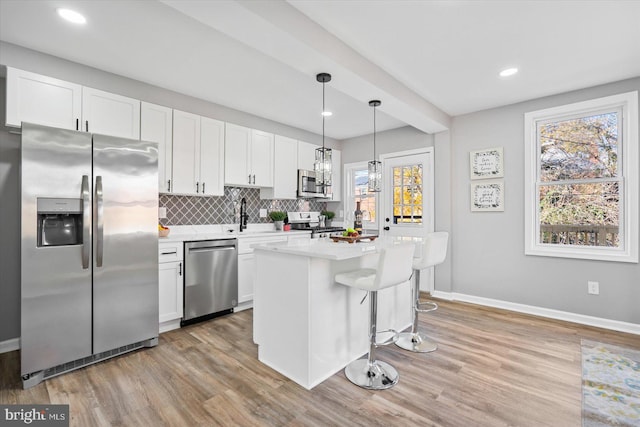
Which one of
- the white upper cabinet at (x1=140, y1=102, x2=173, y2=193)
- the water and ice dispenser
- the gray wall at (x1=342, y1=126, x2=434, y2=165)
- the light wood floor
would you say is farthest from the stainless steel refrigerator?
the gray wall at (x1=342, y1=126, x2=434, y2=165)

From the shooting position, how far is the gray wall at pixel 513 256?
3.26 m

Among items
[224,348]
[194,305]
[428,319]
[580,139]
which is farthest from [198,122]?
[580,139]

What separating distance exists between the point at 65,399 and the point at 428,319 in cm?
325

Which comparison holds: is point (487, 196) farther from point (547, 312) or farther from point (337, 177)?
point (337, 177)

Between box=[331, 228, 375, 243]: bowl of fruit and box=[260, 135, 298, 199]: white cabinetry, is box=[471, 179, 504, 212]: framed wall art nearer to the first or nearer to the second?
box=[331, 228, 375, 243]: bowl of fruit

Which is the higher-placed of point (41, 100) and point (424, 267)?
point (41, 100)

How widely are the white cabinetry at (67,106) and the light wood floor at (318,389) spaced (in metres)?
2.04

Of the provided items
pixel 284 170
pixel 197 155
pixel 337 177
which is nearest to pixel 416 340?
pixel 284 170

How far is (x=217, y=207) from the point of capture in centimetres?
421

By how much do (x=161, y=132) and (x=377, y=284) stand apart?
9.25ft

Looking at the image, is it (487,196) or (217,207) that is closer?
(487,196)

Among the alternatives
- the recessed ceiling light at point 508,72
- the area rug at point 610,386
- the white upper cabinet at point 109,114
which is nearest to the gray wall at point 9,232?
the white upper cabinet at point 109,114

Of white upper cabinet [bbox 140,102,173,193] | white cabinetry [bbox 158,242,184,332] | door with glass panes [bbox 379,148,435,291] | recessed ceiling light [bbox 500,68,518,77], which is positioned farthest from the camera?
door with glass panes [bbox 379,148,435,291]

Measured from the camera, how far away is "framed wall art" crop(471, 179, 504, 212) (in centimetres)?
398
